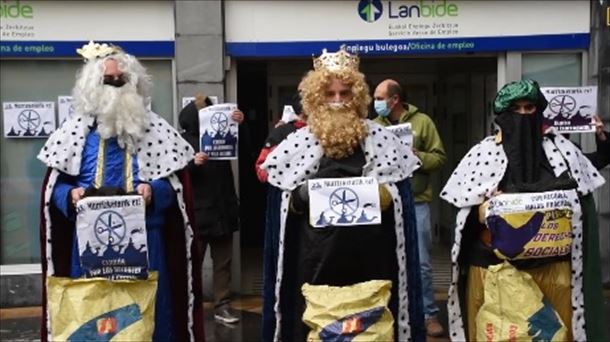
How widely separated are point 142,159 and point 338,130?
1.01 meters

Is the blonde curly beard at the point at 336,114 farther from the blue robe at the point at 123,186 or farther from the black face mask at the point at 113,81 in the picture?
the black face mask at the point at 113,81

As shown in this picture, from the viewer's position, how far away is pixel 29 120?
281 inches

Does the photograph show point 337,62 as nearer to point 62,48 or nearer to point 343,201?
point 343,201

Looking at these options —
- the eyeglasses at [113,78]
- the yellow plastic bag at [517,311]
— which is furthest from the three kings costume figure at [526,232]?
the eyeglasses at [113,78]

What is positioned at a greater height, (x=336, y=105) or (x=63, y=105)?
(x=63, y=105)

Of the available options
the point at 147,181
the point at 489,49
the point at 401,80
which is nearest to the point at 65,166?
the point at 147,181

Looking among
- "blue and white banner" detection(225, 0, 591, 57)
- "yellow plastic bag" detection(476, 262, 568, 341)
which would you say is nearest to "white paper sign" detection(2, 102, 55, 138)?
"blue and white banner" detection(225, 0, 591, 57)

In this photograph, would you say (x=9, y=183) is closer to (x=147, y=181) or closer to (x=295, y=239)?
(x=147, y=181)

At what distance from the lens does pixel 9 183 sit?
7.25 metres

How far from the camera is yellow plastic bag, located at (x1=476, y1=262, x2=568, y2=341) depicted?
3.82 metres

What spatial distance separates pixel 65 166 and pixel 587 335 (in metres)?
2.74

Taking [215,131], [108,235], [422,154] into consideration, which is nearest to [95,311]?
[108,235]

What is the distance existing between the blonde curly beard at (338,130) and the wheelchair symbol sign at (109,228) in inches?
39.5

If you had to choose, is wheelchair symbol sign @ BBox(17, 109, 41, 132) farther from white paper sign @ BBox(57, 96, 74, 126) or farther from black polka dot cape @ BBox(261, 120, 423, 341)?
black polka dot cape @ BBox(261, 120, 423, 341)
